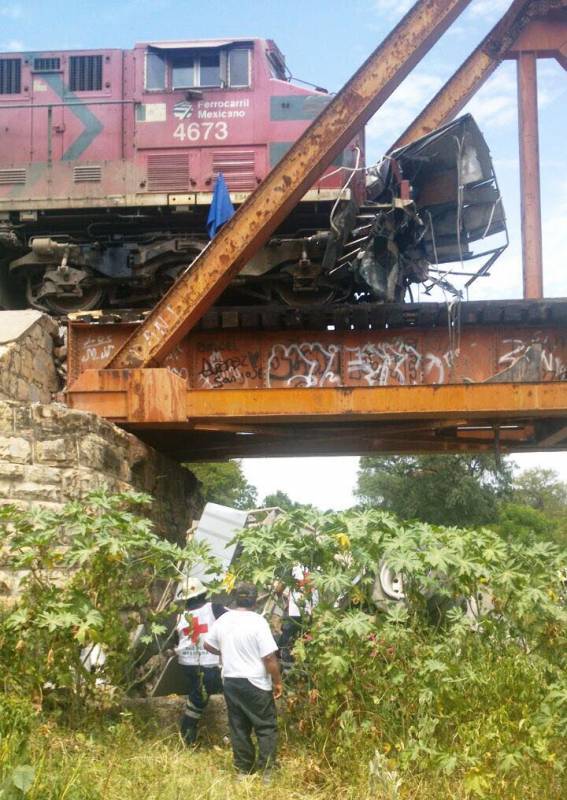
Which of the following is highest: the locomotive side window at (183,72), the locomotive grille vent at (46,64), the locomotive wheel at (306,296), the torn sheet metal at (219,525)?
the locomotive grille vent at (46,64)

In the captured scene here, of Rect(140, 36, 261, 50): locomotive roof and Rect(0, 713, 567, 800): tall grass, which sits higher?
Rect(140, 36, 261, 50): locomotive roof

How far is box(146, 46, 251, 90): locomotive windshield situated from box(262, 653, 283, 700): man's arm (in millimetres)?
8621

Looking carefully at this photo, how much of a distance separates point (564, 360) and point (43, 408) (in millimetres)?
5505

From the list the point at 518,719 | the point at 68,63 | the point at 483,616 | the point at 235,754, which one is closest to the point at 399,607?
the point at 483,616

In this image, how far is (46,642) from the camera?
17.0ft

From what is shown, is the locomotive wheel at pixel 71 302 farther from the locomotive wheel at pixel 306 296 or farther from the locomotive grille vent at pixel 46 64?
the locomotive grille vent at pixel 46 64

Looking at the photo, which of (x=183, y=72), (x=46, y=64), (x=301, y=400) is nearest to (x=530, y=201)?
(x=301, y=400)

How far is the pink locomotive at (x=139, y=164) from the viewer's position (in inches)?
435

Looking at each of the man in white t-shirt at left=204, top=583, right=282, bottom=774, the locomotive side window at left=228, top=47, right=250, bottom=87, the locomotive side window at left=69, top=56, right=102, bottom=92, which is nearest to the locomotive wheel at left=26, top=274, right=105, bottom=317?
the locomotive side window at left=69, top=56, right=102, bottom=92

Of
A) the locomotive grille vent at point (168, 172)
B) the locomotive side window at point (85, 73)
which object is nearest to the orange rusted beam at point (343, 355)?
the locomotive grille vent at point (168, 172)

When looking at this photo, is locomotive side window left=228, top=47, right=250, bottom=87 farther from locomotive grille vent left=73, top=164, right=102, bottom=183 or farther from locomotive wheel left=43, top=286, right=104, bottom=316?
locomotive wheel left=43, top=286, right=104, bottom=316

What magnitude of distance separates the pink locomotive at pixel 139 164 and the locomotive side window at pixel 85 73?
0.01 metres

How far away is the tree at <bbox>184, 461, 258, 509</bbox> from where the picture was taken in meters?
43.4

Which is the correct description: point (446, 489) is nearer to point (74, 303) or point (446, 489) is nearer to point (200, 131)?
point (200, 131)
